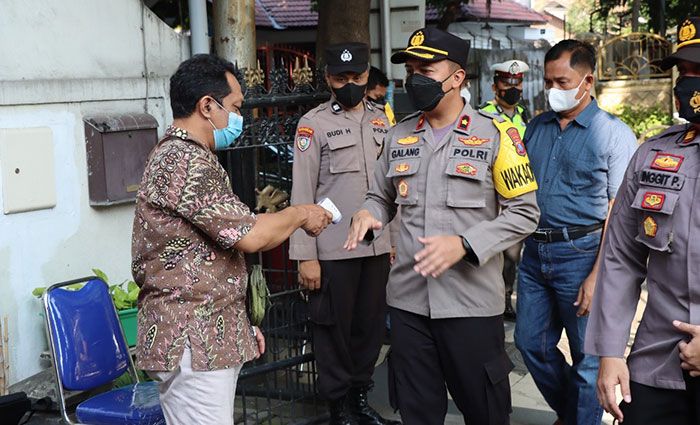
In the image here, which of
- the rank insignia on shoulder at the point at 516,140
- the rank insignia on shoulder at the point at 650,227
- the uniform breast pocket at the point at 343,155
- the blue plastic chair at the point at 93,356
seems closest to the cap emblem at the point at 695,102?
the rank insignia on shoulder at the point at 650,227

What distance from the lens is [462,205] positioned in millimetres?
3697

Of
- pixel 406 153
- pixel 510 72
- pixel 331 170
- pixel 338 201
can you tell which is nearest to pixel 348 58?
pixel 331 170

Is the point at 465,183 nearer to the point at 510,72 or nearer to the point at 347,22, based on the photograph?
the point at 510,72

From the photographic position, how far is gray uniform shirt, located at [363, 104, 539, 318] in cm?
366

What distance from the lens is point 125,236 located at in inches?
231

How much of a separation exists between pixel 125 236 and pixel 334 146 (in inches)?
71.3

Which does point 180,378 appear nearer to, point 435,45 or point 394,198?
point 394,198

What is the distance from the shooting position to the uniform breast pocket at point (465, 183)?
12.1 ft

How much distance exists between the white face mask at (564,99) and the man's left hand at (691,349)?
1863 mm

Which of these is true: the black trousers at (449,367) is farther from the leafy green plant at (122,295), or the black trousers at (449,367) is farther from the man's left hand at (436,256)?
the leafy green plant at (122,295)

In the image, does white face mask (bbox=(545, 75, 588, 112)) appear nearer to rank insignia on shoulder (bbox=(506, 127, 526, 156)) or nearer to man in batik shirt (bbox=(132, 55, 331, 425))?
rank insignia on shoulder (bbox=(506, 127, 526, 156))

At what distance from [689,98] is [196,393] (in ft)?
6.45

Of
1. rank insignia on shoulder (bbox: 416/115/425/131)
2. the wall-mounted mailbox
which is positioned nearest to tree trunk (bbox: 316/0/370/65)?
the wall-mounted mailbox

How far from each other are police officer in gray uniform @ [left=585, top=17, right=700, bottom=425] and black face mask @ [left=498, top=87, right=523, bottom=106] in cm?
388
